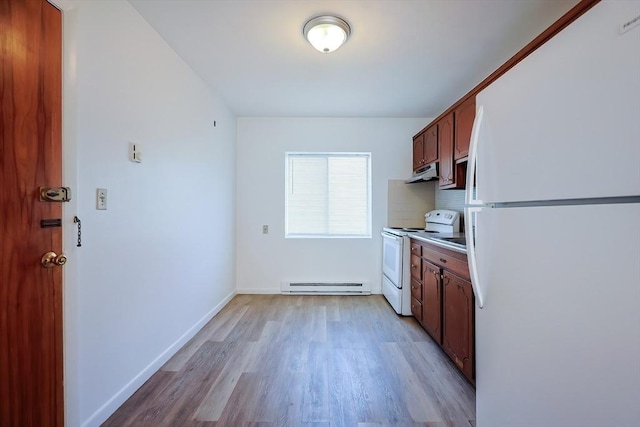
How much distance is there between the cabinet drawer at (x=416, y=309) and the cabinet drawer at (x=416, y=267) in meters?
0.25

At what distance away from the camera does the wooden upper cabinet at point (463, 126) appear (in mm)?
2336

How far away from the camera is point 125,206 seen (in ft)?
5.45

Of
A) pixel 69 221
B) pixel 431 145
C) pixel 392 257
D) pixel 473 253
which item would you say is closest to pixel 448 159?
pixel 431 145

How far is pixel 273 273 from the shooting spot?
381 centimetres

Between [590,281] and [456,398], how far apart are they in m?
1.42

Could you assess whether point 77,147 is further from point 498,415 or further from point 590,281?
point 498,415

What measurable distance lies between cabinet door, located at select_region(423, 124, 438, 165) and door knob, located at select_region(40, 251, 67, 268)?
10.5 ft

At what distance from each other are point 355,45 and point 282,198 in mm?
2198

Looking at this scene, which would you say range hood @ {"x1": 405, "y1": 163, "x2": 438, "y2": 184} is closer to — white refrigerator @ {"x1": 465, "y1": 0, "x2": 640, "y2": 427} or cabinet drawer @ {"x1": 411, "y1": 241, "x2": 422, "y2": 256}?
cabinet drawer @ {"x1": 411, "y1": 241, "x2": 422, "y2": 256}

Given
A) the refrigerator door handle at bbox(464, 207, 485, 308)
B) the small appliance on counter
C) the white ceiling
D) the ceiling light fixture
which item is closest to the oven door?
the small appliance on counter

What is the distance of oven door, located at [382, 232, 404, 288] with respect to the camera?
A: 305 centimetres

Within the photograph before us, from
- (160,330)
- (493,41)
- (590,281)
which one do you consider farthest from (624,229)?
(160,330)

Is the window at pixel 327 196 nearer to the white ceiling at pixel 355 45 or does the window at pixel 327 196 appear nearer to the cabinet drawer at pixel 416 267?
the white ceiling at pixel 355 45

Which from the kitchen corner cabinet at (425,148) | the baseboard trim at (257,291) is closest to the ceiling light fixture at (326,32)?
the kitchen corner cabinet at (425,148)
